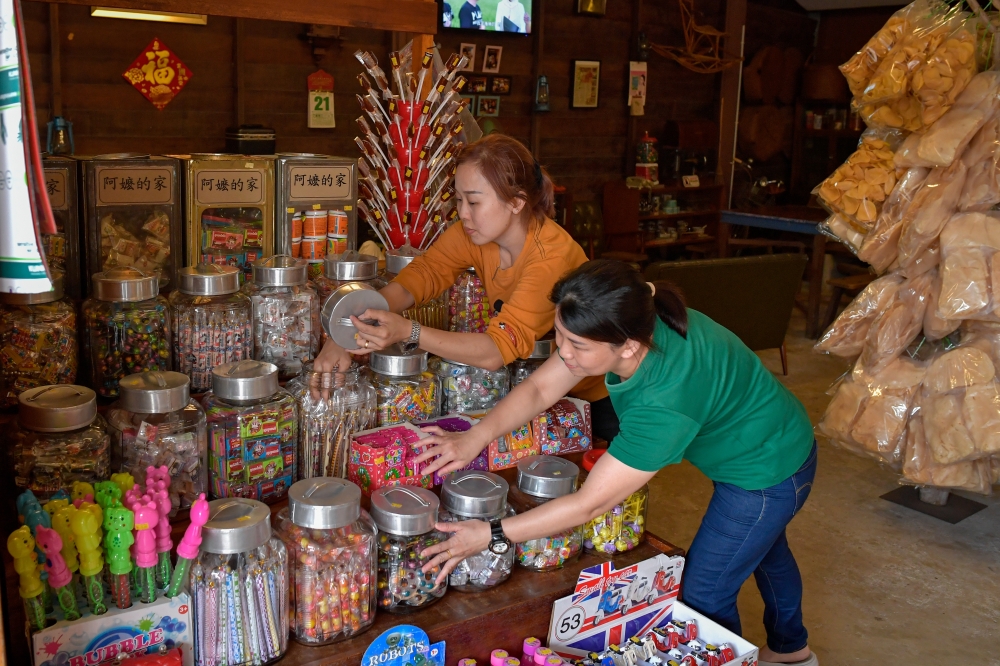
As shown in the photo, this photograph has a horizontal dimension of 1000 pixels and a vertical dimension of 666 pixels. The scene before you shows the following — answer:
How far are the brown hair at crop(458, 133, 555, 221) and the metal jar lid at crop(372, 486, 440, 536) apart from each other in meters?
0.79

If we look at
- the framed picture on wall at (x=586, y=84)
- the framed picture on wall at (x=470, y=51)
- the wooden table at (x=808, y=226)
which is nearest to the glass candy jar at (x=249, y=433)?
the framed picture on wall at (x=470, y=51)

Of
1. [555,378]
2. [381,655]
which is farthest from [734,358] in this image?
[381,655]

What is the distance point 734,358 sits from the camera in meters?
1.71

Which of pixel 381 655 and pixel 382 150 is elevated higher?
pixel 382 150

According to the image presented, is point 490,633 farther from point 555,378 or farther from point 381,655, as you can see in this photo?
point 555,378

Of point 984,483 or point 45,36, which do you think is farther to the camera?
point 45,36

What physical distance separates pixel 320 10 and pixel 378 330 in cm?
87

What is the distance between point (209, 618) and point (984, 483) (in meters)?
2.96

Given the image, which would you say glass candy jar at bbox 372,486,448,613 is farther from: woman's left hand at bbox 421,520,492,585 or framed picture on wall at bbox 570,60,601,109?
framed picture on wall at bbox 570,60,601,109

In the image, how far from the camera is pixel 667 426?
1.53 meters

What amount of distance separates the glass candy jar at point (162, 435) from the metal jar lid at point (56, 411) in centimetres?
6

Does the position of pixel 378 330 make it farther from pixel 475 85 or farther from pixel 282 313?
pixel 475 85

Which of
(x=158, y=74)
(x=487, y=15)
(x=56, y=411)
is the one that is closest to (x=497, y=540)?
(x=56, y=411)

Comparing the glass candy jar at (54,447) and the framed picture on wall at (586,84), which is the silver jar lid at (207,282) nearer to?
the glass candy jar at (54,447)
